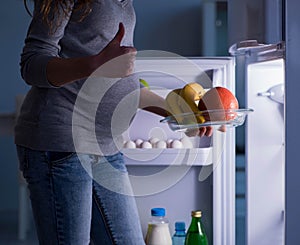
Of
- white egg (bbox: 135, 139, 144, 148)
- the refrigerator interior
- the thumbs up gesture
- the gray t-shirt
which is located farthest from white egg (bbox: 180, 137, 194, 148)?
the thumbs up gesture

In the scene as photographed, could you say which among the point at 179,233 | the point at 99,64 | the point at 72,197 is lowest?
the point at 179,233

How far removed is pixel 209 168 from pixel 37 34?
96 centimetres

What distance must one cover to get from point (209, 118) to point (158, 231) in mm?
738

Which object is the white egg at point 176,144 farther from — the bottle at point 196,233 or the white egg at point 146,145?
the bottle at point 196,233

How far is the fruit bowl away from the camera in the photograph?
107cm

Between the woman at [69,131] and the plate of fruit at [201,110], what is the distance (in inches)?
4.3

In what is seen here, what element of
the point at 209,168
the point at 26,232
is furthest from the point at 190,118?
the point at 26,232

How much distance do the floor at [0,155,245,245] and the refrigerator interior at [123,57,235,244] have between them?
0.38 m

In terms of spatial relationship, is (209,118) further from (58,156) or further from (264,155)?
(264,155)

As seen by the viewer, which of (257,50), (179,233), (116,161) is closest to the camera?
(116,161)

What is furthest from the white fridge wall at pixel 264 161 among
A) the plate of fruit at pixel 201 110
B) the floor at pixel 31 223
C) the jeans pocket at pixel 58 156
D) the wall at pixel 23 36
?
the wall at pixel 23 36

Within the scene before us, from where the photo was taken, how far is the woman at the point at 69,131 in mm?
956

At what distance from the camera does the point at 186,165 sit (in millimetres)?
1799

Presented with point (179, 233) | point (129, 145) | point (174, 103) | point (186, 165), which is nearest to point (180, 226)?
point (179, 233)
